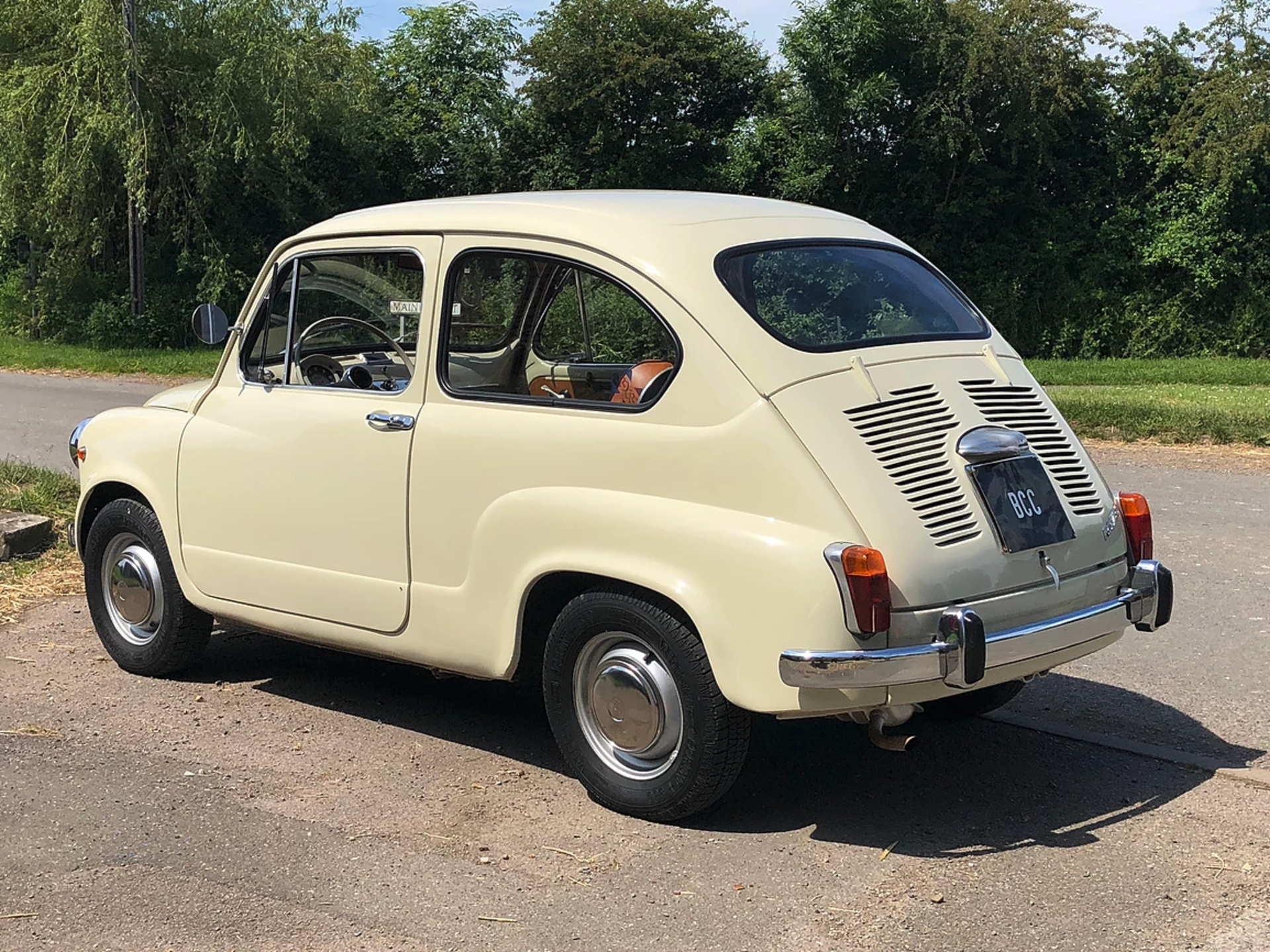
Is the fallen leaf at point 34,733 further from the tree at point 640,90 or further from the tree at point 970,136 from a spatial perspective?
the tree at point 640,90

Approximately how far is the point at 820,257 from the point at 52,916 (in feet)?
10.1

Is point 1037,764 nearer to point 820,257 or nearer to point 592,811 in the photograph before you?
point 592,811

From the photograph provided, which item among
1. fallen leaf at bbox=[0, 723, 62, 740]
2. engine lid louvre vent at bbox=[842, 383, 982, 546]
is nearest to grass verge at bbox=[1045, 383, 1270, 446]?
engine lid louvre vent at bbox=[842, 383, 982, 546]

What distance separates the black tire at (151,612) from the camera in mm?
5707

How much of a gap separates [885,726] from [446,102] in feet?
101

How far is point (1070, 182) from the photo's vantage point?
26.0m

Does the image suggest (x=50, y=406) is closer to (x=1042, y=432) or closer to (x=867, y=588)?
(x=1042, y=432)

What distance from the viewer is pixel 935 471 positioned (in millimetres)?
4105

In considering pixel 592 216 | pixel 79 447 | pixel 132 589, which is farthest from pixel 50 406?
pixel 592 216

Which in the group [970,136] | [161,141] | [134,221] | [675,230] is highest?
[970,136]

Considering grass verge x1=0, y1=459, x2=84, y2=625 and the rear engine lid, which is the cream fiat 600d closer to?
the rear engine lid

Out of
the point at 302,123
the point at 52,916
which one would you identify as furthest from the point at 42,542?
the point at 302,123

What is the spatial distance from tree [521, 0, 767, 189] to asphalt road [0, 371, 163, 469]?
1143cm

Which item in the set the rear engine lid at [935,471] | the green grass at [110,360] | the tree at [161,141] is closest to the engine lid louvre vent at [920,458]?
the rear engine lid at [935,471]
